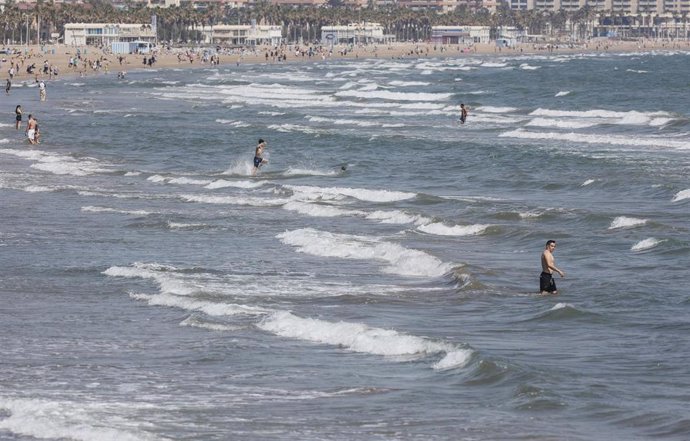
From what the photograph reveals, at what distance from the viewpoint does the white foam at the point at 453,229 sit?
29020 mm

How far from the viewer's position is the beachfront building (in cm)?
17662

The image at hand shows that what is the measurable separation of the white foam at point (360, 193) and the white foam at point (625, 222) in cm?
677

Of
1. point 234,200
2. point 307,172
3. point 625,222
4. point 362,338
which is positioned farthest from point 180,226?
point 307,172

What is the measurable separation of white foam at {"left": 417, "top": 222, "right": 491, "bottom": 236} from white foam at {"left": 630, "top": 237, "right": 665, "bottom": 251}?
3.56 metres

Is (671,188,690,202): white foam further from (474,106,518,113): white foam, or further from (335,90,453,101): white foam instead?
(335,90,453,101): white foam

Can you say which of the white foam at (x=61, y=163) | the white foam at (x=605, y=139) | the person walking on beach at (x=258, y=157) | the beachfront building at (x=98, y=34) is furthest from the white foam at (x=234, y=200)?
the beachfront building at (x=98, y=34)

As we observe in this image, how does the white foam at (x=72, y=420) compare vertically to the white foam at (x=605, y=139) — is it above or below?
above

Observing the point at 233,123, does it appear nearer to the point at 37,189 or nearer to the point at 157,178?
the point at 157,178

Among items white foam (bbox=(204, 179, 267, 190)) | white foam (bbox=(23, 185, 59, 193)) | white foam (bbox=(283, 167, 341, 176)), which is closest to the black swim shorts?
white foam (bbox=(204, 179, 267, 190))

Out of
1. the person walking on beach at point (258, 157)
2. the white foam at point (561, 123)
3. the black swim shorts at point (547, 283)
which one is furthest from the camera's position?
the white foam at point (561, 123)

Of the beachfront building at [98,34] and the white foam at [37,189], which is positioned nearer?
the white foam at [37,189]

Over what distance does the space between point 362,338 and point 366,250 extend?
7756 mm

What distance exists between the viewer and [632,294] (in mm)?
21891

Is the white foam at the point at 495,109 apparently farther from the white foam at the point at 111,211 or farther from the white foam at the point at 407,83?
the white foam at the point at 111,211
